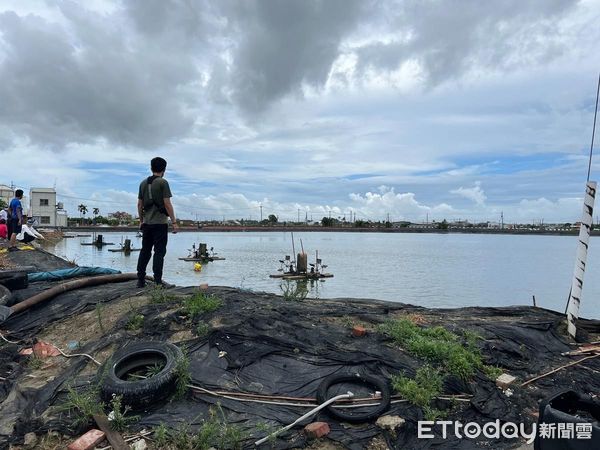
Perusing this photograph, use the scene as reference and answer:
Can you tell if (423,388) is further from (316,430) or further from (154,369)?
(154,369)

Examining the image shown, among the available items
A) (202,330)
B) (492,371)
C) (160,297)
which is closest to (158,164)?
(160,297)

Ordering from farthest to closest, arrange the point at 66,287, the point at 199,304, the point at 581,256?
the point at 66,287
the point at 581,256
the point at 199,304

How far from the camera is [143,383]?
3492 mm

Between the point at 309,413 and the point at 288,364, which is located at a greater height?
the point at 288,364

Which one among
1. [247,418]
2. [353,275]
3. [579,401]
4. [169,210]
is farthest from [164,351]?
[353,275]

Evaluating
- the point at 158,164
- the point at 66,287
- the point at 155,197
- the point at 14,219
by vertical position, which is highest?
the point at 158,164

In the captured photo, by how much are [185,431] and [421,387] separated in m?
2.02

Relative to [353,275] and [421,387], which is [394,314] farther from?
[353,275]

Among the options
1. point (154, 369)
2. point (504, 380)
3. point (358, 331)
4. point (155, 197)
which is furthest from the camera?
point (155, 197)

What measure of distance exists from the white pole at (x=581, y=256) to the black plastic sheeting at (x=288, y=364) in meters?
0.25

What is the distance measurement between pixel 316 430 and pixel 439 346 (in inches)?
70.5

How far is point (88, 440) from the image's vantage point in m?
3.01

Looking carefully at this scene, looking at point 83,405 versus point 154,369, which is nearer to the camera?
point 83,405

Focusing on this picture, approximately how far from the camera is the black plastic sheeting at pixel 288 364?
132 inches
